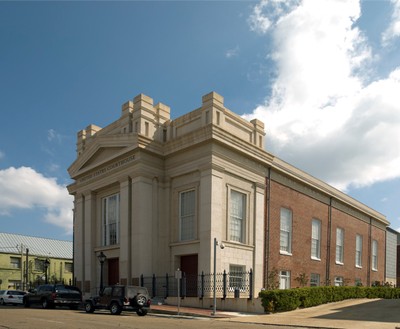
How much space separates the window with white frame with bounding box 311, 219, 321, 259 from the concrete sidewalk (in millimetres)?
12107

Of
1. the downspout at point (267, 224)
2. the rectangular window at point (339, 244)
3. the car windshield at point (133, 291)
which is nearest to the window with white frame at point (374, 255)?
the rectangular window at point (339, 244)

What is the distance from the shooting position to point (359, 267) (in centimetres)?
4666

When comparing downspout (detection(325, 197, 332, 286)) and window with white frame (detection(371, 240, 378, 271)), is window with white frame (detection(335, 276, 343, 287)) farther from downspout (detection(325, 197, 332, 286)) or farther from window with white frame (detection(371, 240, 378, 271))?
window with white frame (detection(371, 240, 378, 271))

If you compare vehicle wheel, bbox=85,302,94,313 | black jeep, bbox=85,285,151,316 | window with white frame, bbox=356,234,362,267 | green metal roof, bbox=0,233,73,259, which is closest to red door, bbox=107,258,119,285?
vehicle wheel, bbox=85,302,94,313

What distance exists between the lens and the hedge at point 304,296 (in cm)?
2300

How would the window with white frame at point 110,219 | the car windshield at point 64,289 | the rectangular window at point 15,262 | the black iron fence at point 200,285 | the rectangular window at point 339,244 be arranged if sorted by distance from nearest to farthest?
the black iron fence at point 200,285
the car windshield at point 64,289
the window with white frame at point 110,219
the rectangular window at point 339,244
the rectangular window at point 15,262

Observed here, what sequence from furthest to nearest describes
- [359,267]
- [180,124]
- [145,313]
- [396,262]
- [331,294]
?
[396,262] < [359,267] < [180,124] < [331,294] < [145,313]

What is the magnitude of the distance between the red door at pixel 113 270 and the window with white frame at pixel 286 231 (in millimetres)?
12192

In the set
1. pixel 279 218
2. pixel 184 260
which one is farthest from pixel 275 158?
pixel 184 260

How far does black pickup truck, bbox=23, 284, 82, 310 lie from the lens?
26234 millimetres

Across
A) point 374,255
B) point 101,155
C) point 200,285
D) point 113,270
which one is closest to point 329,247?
point 374,255

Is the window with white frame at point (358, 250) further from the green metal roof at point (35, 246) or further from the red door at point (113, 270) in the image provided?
the green metal roof at point (35, 246)

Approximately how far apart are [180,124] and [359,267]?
2758 cm

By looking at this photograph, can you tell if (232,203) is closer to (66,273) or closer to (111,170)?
(111,170)
